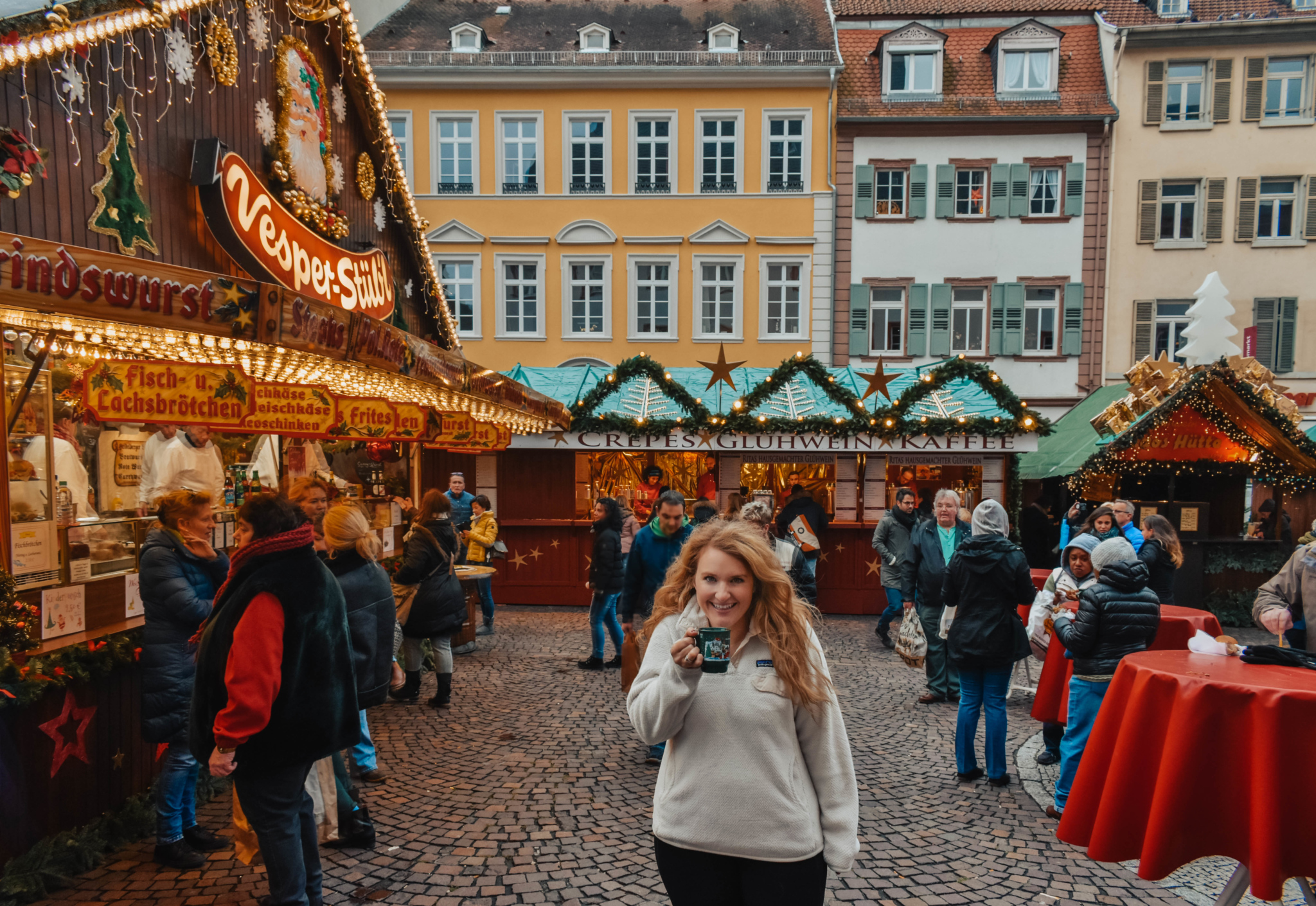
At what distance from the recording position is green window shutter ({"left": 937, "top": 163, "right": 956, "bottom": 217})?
16641mm

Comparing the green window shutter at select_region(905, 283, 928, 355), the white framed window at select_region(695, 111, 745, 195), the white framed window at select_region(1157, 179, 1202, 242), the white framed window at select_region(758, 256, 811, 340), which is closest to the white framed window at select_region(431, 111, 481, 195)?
the white framed window at select_region(695, 111, 745, 195)

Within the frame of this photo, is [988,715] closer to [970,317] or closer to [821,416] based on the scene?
[821,416]

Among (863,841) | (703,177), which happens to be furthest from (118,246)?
(703,177)

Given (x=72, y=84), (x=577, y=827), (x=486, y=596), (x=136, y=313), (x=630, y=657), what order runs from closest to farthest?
(x=136, y=313)
(x=72, y=84)
(x=577, y=827)
(x=630, y=657)
(x=486, y=596)

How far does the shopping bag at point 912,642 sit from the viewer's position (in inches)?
249

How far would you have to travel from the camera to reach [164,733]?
144 inches

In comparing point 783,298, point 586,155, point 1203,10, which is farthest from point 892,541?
point 1203,10

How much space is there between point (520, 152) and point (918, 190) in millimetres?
9069

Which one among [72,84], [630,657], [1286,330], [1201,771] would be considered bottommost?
[630,657]

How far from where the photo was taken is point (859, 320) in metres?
17.0

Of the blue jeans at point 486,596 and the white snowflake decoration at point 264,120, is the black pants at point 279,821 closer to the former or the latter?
the white snowflake decoration at point 264,120

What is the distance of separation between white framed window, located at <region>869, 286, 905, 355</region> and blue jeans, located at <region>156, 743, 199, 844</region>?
51.5ft

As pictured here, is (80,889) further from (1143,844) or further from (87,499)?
(1143,844)

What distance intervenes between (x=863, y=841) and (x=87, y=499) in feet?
16.9
